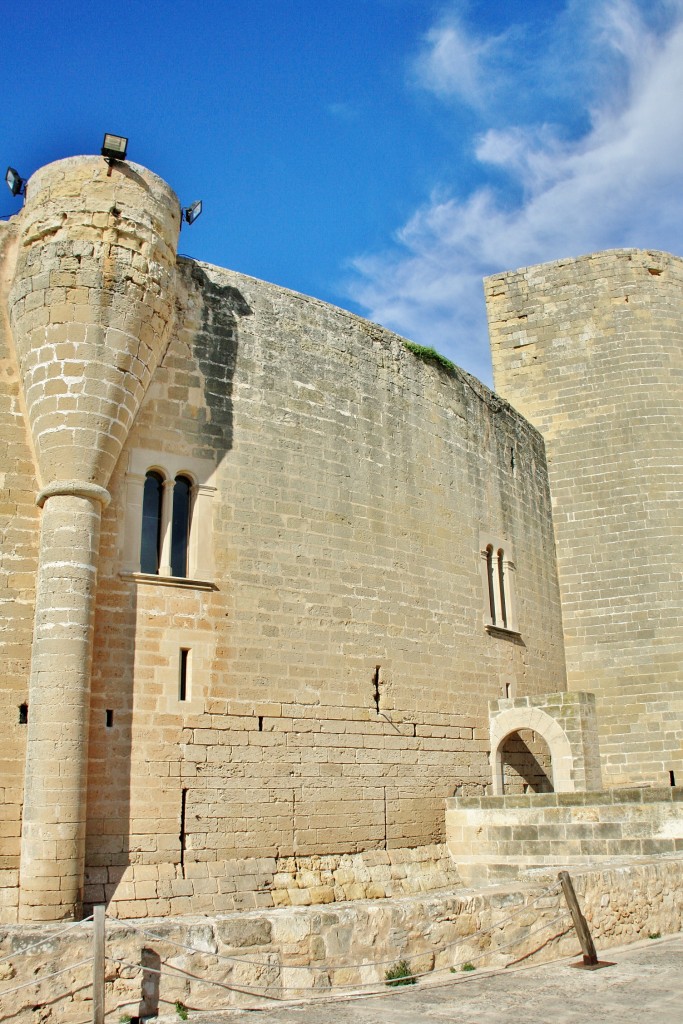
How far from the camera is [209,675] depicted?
33.5 feet

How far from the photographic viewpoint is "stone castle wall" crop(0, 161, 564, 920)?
9.54 meters

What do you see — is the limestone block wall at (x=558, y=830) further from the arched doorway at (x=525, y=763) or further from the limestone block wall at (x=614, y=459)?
the limestone block wall at (x=614, y=459)

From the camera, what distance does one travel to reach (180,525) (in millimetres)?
10672

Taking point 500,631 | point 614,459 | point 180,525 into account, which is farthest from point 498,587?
point 180,525

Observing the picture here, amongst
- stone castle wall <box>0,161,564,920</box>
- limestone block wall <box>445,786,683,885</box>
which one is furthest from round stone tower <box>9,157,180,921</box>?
limestone block wall <box>445,786,683,885</box>

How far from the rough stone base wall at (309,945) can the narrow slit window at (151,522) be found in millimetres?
4391

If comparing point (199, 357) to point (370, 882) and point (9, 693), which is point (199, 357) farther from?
point (370, 882)

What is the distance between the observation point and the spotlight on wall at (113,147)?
996cm

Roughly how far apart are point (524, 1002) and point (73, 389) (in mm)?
6696

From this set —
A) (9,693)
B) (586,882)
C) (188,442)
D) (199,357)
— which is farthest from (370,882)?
(199,357)

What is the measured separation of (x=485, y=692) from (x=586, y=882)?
6.22m

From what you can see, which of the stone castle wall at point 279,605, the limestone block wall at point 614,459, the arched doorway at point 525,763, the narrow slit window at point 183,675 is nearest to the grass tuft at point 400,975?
the stone castle wall at point 279,605

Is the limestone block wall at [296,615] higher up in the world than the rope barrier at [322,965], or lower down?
higher up

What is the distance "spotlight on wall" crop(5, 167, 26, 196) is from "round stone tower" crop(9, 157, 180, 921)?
7.7 inches
